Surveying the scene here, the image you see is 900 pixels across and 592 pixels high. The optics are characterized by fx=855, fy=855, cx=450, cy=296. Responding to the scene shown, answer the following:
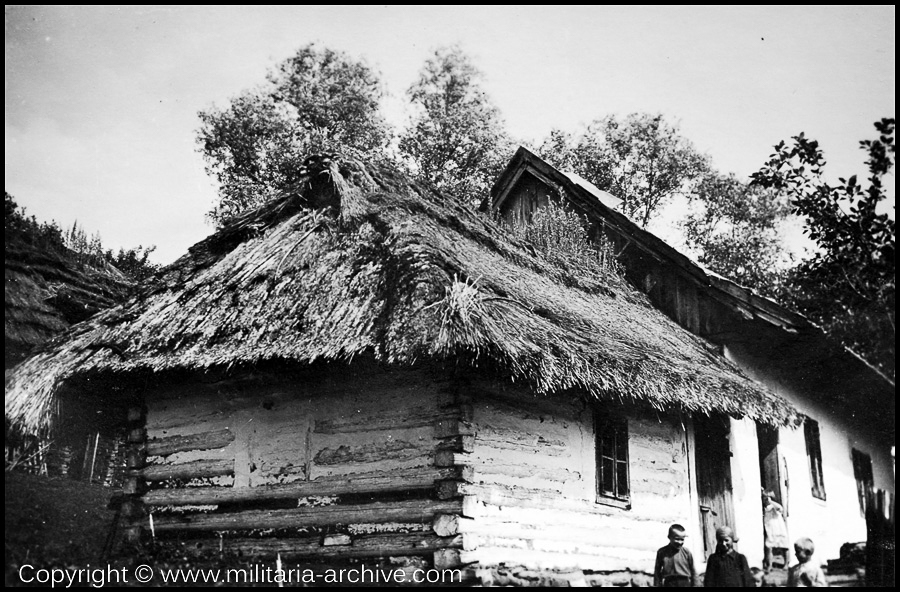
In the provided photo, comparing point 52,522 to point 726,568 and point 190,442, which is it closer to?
point 190,442

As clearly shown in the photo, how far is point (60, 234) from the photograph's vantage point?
14.4 m

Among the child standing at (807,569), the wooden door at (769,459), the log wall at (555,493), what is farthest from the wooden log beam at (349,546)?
the wooden door at (769,459)

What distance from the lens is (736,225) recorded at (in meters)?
24.8

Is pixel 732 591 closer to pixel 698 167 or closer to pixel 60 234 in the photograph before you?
pixel 60 234

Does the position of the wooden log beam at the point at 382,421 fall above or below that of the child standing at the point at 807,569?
above

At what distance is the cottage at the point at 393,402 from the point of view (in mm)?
8531

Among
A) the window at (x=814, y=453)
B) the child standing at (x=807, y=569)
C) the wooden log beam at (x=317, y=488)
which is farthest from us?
the window at (x=814, y=453)

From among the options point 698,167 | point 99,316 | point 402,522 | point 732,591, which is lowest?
point 732,591

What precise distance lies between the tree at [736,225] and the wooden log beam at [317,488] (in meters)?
17.5

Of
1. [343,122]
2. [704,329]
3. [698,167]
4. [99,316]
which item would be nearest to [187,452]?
[99,316]

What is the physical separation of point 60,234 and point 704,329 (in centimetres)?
1065

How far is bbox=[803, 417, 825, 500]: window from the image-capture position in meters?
14.4

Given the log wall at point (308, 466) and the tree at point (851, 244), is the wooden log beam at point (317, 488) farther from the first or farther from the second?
the tree at point (851, 244)

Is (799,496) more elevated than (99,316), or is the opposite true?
(99,316)
